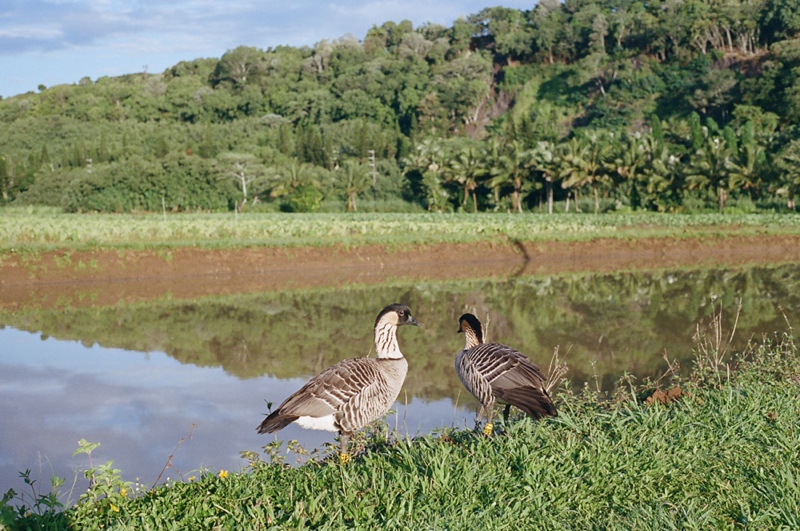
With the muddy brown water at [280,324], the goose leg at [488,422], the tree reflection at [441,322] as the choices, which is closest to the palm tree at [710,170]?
the muddy brown water at [280,324]

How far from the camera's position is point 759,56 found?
8638cm

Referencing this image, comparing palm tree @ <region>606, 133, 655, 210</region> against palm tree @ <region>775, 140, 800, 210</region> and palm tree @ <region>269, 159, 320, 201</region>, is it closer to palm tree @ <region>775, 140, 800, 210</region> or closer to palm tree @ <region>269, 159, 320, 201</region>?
palm tree @ <region>775, 140, 800, 210</region>

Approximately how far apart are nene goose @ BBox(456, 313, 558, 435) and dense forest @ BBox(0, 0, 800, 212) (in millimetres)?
40018

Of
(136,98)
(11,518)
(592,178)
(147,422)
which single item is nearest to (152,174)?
(592,178)

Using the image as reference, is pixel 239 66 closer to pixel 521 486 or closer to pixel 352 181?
pixel 352 181

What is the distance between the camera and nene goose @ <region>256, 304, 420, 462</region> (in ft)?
20.3

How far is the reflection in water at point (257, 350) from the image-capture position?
9023 millimetres

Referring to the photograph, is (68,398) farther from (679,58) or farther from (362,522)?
(679,58)

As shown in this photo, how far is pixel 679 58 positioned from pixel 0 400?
94.4 meters

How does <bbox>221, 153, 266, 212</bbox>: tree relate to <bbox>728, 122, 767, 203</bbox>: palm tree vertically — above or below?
above

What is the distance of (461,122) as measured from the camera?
10175 centimetres

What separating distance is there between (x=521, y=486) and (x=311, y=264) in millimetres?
21074

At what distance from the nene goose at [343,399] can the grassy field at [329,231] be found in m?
19.0

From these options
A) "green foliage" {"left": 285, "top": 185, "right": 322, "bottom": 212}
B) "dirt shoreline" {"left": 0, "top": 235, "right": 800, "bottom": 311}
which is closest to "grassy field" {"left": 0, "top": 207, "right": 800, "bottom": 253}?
"dirt shoreline" {"left": 0, "top": 235, "right": 800, "bottom": 311}
